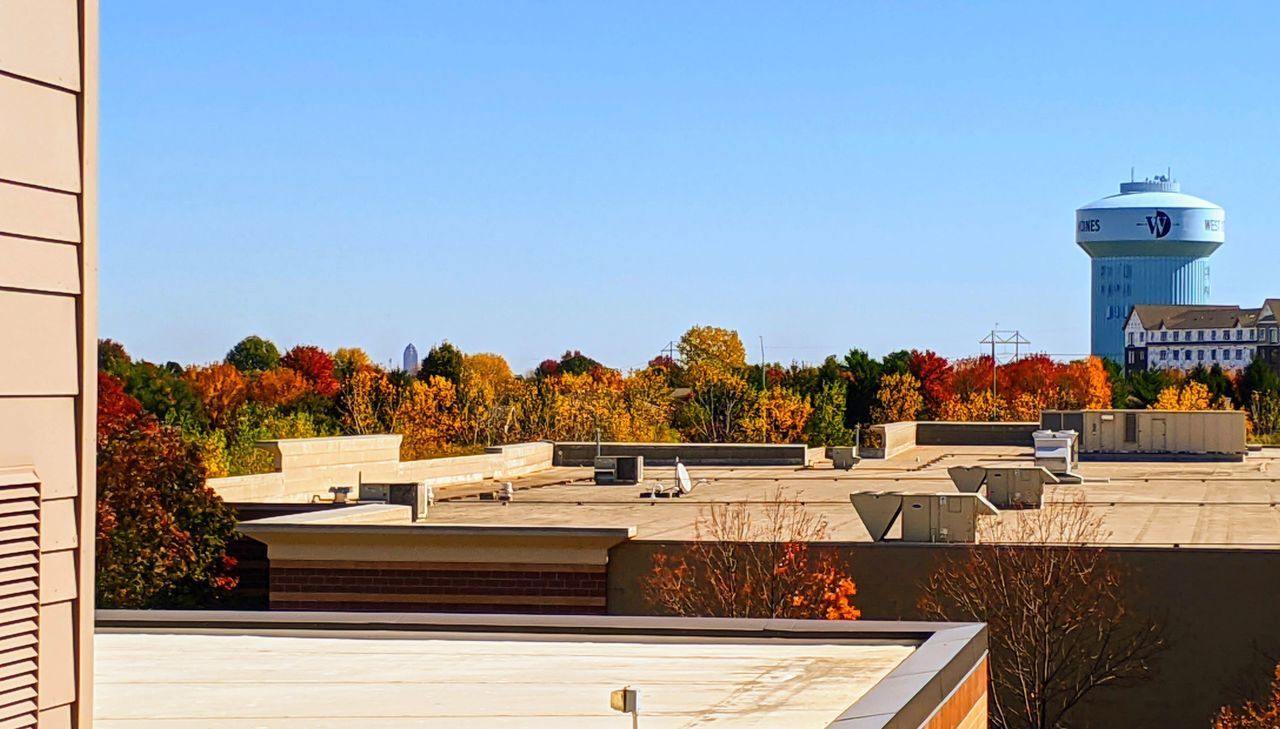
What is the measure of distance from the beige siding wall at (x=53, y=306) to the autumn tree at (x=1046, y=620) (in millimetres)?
18939

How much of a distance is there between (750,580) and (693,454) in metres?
25.6

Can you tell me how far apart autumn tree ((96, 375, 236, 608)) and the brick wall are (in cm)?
253

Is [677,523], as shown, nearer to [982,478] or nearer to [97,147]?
[982,478]

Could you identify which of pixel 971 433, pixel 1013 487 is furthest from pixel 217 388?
pixel 1013 487

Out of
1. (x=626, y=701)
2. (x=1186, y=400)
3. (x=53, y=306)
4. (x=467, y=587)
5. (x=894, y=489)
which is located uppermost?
(x=53, y=306)

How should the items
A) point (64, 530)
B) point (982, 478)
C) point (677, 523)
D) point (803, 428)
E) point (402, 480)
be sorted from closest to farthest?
1. point (64, 530)
2. point (677, 523)
3. point (982, 478)
4. point (402, 480)
5. point (803, 428)

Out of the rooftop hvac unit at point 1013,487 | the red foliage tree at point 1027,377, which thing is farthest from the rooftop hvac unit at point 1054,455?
the red foliage tree at point 1027,377

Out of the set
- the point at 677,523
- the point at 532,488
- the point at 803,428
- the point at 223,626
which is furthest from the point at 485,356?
the point at 223,626

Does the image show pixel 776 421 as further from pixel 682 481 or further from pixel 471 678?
pixel 471 678

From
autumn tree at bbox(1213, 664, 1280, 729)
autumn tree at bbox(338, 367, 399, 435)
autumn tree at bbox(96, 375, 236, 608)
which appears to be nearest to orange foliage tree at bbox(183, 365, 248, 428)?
autumn tree at bbox(338, 367, 399, 435)

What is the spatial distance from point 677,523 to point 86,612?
926 inches

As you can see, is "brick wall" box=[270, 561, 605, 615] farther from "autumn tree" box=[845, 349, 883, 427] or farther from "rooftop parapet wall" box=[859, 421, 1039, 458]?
"autumn tree" box=[845, 349, 883, 427]

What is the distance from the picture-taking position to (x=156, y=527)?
25.7 metres

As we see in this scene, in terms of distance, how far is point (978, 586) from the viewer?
23266 mm
